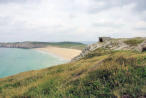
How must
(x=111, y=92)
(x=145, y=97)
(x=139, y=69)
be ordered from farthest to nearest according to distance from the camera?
(x=139, y=69) → (x=111, y=92) → (x=145, y=97)

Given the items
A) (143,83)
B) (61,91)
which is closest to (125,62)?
(143,83)

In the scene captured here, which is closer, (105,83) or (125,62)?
(105,83)

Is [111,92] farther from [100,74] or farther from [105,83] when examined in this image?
[100,74]

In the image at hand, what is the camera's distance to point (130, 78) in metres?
4.72

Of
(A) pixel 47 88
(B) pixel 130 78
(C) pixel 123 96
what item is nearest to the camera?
(C) pixel 123 96

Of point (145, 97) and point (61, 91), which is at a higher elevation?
point (145, 97)

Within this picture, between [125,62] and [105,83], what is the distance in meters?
2.09

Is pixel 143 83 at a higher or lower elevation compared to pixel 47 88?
higher

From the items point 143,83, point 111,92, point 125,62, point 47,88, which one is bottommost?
point 47,88

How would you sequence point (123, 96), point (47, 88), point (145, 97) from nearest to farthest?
point (145, 97)
point (123, 96)
point (47, 88)

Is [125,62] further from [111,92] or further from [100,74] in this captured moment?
[111,92]

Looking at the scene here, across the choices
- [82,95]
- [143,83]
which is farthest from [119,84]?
[82,95]

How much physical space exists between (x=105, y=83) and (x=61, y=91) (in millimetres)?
1906

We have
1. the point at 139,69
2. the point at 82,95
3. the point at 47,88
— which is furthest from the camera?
the point at 47,88
